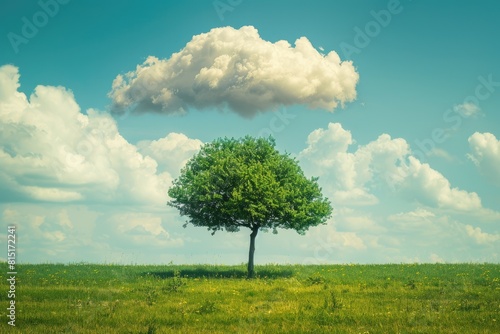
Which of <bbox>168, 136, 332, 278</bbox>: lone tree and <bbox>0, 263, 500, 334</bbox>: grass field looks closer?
<bbox>0, 263, 500, 334</bbox>: grass field

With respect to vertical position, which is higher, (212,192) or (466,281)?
(212,192)

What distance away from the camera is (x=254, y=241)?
140ft

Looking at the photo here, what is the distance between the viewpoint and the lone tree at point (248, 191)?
39.8 m

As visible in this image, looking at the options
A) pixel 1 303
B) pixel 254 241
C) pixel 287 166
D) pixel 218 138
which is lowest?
pixel 1 303

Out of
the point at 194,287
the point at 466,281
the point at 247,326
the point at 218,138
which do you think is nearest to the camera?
the point at 247,326

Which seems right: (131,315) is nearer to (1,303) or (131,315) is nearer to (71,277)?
(1,303)

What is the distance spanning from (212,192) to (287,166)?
23.7 ft

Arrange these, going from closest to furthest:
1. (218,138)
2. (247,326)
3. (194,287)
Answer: (247,326) < (194,287) < (218,138)

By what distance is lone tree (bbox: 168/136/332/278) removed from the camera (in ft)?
131

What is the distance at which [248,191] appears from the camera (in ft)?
130

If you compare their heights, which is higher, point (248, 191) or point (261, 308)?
point (248, 191)

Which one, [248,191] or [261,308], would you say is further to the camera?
[248,191]

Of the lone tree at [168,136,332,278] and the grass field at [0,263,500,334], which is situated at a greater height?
the lone tree at [168,136,332,278]

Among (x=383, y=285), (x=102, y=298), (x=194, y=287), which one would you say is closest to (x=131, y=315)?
(x=102, y=298)
